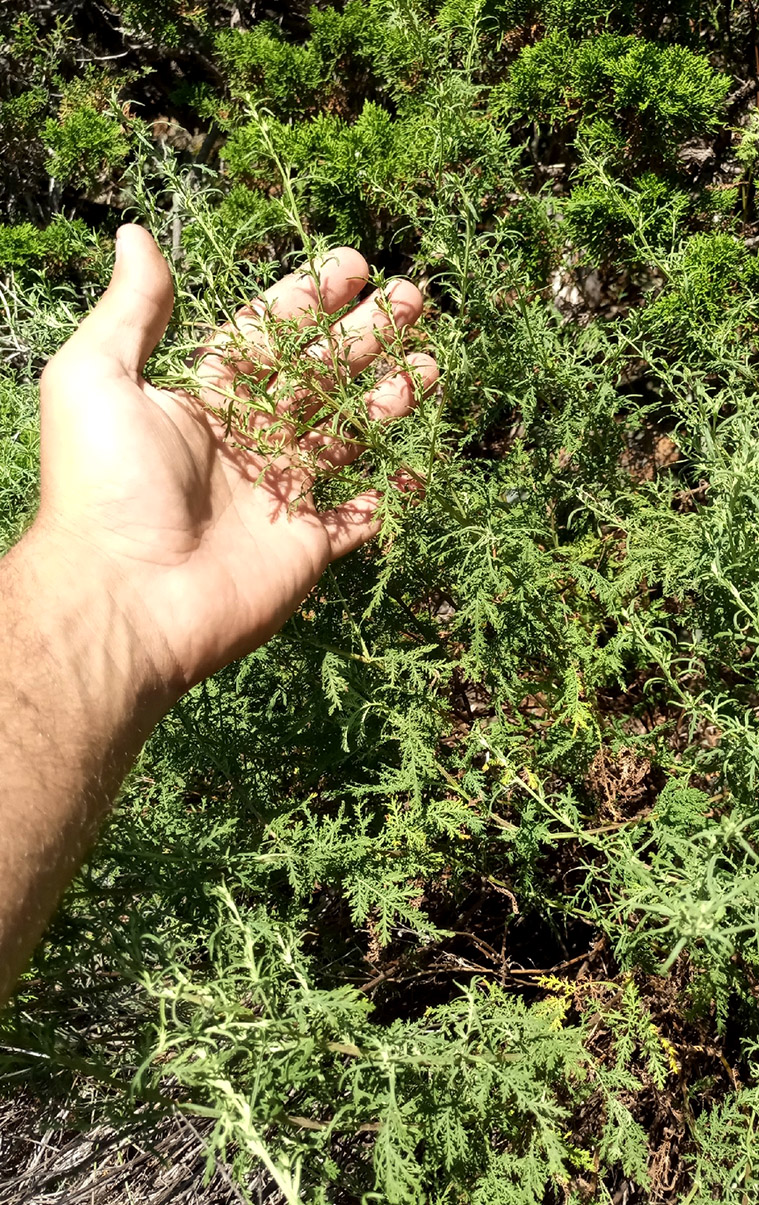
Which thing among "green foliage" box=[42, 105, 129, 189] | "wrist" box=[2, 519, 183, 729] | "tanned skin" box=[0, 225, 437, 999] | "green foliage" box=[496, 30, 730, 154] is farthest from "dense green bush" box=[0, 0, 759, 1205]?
"green foliage" box=[42, 105, 129, 189]

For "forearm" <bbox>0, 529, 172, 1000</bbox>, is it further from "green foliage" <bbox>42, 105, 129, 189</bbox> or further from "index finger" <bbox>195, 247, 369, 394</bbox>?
"green foliage" <bbox>42, 105, 129, 189</bbox>

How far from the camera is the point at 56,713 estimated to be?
5.85 ft

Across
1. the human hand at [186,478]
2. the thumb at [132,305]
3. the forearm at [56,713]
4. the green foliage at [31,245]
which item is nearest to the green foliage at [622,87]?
the human hand at [186,478]

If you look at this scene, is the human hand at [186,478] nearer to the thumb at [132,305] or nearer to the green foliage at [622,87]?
the thumb at [132,305]

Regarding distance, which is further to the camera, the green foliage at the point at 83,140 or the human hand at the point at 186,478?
the green foliage at the point at 83,140

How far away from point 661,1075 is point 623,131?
2.55 metres

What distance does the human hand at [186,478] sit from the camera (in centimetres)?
196

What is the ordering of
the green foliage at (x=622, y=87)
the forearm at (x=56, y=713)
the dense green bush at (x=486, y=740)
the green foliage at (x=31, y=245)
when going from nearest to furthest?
the forearm at (x=56, y=713), the dense green bush at (x=486, y=740), the green foliage at (x=622, y=87), the green foliage at (x=31, y=245)

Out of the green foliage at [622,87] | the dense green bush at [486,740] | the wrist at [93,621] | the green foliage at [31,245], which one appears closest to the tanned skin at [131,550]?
the wrist at [93,621]

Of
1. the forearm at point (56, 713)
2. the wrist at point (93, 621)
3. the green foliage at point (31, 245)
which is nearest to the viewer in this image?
the forearm at point (56, 713)

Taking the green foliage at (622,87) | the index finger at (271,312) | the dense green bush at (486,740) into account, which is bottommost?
the dense green bush at (486,740)

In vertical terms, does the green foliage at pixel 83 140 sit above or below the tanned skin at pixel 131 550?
above

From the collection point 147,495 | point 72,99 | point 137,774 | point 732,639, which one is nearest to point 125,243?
point 147,495

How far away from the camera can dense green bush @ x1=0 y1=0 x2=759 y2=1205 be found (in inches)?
66.5
